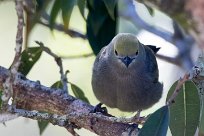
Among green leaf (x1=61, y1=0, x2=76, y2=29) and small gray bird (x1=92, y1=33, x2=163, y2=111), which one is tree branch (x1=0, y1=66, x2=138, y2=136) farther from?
small gray bird (x1=92, y1=33, x2=163, y2=111)

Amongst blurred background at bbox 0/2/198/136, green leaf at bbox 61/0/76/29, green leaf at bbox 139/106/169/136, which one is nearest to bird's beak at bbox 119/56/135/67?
green leaf at bbox 61/0/76/29

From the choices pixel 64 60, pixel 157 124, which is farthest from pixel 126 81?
pixel 64 60

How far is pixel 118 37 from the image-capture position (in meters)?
3.28

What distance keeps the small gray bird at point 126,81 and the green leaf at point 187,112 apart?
0.89 metres

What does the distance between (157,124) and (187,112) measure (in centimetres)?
33

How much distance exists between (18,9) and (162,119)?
0.74m

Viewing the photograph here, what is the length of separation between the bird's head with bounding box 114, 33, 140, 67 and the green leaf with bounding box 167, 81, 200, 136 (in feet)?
2.62

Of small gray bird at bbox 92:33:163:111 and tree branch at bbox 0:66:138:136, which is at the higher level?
small gray bird at bbox 92:33:163:111

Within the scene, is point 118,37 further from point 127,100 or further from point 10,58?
point 10,58

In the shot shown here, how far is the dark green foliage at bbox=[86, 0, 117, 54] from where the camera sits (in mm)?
3327

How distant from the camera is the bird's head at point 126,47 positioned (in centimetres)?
324

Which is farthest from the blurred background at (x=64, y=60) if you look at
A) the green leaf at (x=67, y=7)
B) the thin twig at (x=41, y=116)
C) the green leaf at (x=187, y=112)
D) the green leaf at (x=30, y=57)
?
the green leaf at (x=187, y=112)

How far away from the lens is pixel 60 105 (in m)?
2.85

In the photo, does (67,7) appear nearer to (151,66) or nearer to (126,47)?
(126,47)
